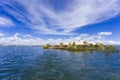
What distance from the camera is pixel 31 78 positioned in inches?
1160

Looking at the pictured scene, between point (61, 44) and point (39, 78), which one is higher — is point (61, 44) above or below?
above

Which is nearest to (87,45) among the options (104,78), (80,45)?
(80,45)

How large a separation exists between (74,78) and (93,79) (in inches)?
161

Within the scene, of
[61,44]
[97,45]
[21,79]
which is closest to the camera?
[21,79]

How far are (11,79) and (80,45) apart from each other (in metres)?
111

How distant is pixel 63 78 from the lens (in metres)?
29.7

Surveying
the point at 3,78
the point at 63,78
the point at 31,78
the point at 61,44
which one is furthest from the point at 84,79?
the point at 61,44

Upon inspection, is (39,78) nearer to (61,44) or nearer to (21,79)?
(21,79)

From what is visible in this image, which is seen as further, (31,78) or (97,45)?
(97,45)

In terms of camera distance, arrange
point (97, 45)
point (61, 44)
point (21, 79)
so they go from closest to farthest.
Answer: point (21, 79)
point (97, 45)
point (61, 44)

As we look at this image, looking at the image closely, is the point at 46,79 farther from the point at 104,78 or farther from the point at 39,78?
the point at 104,78

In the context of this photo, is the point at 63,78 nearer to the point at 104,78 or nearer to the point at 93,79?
the point at 93,79

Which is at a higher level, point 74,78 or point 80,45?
point 80,45

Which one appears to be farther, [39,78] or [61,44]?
[61,44]
